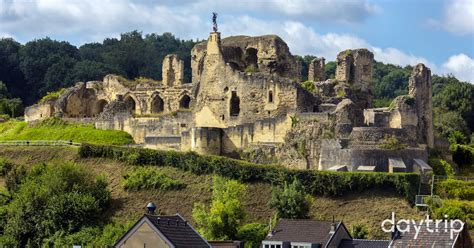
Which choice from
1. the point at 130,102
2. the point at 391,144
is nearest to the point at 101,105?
the point at 130,102

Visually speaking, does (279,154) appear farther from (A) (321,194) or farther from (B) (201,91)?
(B) (201,91)

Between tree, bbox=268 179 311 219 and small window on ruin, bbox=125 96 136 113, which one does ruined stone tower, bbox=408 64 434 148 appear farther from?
small window on ruin, bbox=125 96 136 113

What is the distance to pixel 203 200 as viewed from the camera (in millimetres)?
63281

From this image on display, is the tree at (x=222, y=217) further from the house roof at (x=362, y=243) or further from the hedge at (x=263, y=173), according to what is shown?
the house roof at (x=362, y=243)

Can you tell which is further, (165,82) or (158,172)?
(165,82)

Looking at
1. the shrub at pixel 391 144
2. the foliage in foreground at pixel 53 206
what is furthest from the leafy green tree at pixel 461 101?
the foliage in foreground at pixel 53 206

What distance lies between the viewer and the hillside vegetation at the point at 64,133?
7675 cm

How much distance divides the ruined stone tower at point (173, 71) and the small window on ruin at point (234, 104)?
10846 mm

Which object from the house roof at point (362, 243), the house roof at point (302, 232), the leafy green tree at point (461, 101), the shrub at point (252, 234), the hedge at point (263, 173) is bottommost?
the shrub at point (252, 234)

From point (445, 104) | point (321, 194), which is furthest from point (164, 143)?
point (445, 104)

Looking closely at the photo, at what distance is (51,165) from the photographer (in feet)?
226

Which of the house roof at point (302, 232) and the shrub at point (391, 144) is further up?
the shrub at point (391, 144)

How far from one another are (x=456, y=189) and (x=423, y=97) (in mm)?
10522

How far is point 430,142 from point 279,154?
8951 mm
